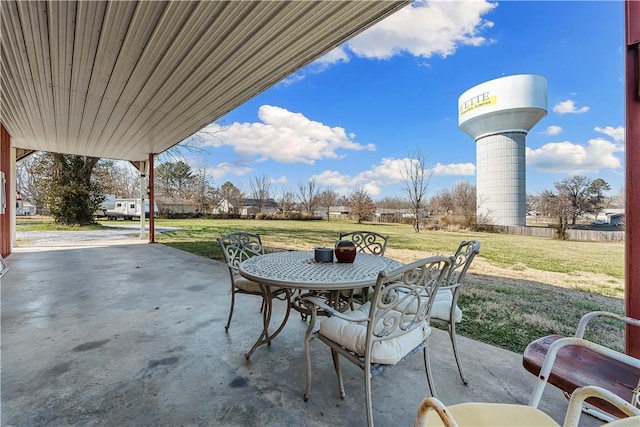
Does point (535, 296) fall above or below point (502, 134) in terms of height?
below

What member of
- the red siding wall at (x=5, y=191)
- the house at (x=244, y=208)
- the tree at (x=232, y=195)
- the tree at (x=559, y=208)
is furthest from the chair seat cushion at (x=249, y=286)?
Result: the tree at (x=232, y=195)

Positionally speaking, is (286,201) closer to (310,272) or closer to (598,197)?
(598,197)

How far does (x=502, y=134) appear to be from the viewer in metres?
17.8

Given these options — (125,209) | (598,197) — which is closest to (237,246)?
(598,197)

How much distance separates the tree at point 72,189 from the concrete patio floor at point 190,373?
11.6 m

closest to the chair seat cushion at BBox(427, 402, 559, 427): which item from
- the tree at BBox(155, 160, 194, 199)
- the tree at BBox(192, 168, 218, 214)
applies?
the tree at BBox(192, 168, 218, 214)

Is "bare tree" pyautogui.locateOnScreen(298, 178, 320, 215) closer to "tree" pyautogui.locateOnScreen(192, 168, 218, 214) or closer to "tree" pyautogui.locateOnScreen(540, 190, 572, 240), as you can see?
"tree" pyautogui.locateOnScreen(192, 168, 218, 214)

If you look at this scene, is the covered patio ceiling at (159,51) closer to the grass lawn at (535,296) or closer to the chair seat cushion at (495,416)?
the chair seat cushion at (495,416)

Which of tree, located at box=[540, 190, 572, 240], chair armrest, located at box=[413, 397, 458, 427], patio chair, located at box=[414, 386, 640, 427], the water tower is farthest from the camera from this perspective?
the water tower

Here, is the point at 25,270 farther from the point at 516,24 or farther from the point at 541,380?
the point at 516,24

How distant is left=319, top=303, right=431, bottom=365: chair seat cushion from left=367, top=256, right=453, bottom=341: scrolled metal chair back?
41mm

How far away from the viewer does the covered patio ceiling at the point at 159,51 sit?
6.67ft

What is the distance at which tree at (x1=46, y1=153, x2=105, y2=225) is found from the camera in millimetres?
12000

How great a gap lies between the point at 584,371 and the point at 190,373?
2.11 metres
